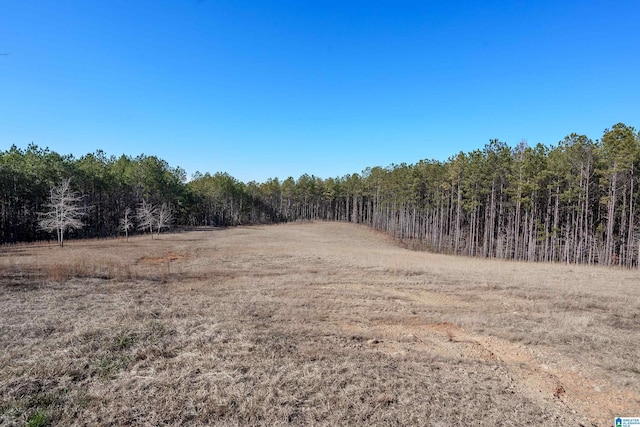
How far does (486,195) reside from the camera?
137ft

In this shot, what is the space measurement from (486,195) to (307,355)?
4240cm

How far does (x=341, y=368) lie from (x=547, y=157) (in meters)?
40.4

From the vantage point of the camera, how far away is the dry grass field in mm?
4520

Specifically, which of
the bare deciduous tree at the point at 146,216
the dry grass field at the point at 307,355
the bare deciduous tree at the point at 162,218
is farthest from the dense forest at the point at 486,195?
the dry grass field at the point at 307,355

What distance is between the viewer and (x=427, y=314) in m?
9.98

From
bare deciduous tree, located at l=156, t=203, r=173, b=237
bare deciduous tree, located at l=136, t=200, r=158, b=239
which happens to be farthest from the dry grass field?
bare deciduous tree, located at l=156, t=203, r=173, b=237

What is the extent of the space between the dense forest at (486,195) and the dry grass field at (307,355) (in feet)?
76.1

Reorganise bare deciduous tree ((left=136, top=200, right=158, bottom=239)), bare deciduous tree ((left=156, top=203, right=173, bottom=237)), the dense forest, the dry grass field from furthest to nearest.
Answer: bare deciduous tree ((left=156, top=203, right=173, bottom=237))
bare deciduous tree ((left=136, top=200, right=158, bottom=239))
the dense forest
the dry grass field

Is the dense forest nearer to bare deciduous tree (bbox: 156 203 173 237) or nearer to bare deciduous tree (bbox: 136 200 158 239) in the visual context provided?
bare deciduous tree (bbox: 136 200 158 239)

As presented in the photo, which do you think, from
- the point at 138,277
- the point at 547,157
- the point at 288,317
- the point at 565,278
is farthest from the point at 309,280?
the point at 547,157

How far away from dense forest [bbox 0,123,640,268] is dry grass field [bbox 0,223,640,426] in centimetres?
2320

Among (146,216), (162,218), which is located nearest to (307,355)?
(162,218)

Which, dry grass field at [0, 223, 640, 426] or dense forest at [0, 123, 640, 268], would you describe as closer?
dry grass field at [0, 223, 640, 426]

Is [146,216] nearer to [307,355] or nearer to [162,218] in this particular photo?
[162,218]
